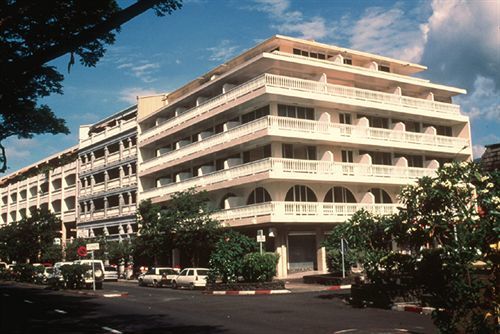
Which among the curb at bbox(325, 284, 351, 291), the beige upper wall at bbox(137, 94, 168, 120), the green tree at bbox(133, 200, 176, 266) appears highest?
the beige upper wall at bbox(137, 94, 168, 120)

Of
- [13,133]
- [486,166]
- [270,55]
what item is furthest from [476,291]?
[270,55]

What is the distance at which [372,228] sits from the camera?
2103 cm

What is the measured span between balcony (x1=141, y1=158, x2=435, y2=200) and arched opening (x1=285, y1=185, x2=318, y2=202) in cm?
170

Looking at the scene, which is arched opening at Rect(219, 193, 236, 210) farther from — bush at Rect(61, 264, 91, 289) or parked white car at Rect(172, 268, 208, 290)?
bush at Rect(61, 264, 91, 289)

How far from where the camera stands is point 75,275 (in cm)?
3550

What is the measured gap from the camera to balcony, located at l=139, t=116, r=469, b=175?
3788cm

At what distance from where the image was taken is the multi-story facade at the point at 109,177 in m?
56.7

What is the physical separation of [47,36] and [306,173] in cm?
2592

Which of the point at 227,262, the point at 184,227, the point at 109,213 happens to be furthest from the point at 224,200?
the point at 109,213

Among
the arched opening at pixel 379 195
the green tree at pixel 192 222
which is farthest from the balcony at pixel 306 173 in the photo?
the green tree at pixel 192 222

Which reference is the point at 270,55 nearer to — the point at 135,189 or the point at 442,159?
the point at 442,159

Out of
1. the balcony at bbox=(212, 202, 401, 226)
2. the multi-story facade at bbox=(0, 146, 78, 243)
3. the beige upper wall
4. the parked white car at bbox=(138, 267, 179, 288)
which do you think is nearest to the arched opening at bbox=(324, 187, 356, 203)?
the balcony at bbox=(212, 202, 401, 226)

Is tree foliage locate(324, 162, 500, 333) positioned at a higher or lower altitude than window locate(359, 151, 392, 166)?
lower

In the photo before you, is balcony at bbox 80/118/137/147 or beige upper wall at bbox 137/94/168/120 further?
balcony at bbox 80/118/137/147
